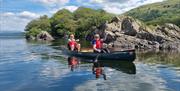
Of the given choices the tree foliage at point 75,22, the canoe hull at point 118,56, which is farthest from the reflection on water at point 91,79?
the tree foliage at point 75,22

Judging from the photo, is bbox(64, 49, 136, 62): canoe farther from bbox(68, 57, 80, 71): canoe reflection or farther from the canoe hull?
bbox(68, 57, 80, 71): canoe reflection

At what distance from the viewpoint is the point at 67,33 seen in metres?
134

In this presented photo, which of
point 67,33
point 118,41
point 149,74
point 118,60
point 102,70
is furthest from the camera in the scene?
point 67,33

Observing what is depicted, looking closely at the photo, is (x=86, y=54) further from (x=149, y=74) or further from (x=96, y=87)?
(x=96, y=87)

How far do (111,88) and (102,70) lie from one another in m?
9.73

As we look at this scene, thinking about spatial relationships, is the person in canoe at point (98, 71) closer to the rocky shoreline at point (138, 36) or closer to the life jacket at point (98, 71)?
the life jacket at point (98, 71)

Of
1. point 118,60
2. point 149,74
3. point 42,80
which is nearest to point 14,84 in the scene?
point 42,80

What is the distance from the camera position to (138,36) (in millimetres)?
77750

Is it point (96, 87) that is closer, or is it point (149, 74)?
point (96, 87)

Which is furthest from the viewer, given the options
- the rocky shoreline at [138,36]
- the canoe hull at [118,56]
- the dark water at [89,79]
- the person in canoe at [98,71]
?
the rocky shoreline at [138,36]

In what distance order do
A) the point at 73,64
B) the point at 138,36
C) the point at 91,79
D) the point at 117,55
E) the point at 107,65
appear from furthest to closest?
the point at 138,36 → the point at 117,55 → the point at 73,64 → the point at 107,65 → the point at 91,79

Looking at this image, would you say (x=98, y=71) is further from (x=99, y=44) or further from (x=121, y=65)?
(x=99, y=44)

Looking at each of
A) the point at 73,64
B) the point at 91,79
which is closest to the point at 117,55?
the point at 73,64

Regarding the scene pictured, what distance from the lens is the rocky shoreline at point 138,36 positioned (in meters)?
71.8
